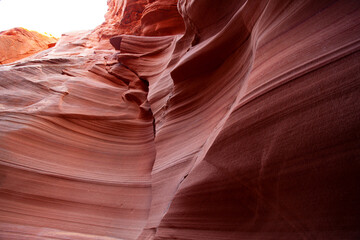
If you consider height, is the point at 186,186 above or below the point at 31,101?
below

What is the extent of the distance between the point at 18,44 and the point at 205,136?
39.7 ft

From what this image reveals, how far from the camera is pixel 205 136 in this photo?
2299mm

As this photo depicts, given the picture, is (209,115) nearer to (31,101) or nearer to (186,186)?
(186,186)

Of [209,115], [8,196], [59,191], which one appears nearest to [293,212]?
[209,115]

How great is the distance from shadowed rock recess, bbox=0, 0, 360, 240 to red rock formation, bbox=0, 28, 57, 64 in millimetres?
7578

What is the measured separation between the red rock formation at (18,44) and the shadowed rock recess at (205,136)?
7578 millimetres

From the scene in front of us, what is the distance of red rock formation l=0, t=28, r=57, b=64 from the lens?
10578mm

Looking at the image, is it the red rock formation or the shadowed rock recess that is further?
the red rock formation

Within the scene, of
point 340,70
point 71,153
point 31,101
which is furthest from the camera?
point 31,101

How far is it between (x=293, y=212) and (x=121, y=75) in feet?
13.8

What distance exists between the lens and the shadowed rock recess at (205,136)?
4.06ft

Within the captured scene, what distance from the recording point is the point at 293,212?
1285 millimetres

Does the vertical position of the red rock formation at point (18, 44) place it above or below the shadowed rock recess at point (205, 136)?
above

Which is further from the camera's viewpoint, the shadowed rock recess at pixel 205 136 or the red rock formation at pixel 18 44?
the red rock formation at pixel 18 44
